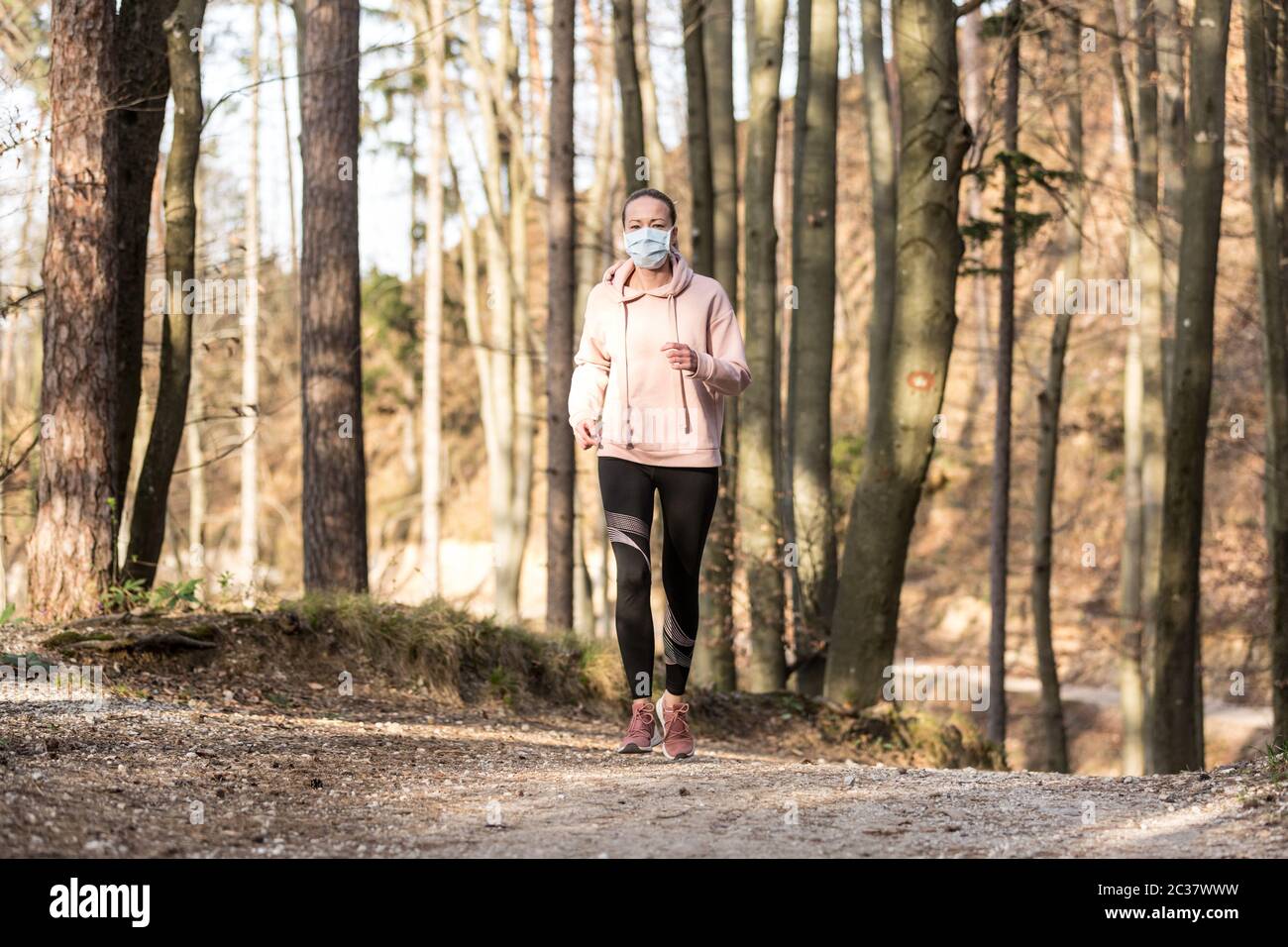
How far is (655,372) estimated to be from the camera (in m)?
6.00

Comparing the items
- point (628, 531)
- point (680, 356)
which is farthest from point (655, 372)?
point (628, 531)

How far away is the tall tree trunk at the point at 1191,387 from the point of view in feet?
36.5

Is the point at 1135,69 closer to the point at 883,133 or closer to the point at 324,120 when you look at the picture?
the point at 883,133

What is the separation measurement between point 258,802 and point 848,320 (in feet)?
126

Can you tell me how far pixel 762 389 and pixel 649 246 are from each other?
676 centimetres

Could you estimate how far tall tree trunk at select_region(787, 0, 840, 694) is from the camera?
41.4 feet

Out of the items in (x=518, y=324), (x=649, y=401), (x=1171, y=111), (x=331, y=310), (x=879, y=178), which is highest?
(x=1171, y=111)

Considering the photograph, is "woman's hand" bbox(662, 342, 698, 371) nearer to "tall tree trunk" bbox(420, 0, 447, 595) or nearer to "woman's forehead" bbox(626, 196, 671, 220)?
"woman's forehead" bbox(626, 196, 671, 220)

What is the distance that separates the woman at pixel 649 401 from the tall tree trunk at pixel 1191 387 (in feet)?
21.4

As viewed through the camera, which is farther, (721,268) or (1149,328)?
(1149,328)

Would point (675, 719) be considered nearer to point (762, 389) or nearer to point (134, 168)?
point (134, 168)

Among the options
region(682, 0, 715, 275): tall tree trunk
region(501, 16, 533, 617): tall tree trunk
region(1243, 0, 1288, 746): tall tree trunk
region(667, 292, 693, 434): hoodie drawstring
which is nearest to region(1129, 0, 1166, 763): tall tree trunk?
region(1243, 0, 1288, 746): tall tree trunk
